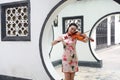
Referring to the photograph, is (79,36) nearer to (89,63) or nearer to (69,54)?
(69,54)

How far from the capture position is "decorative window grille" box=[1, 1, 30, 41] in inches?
237

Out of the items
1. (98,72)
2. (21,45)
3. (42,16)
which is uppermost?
(42,16)

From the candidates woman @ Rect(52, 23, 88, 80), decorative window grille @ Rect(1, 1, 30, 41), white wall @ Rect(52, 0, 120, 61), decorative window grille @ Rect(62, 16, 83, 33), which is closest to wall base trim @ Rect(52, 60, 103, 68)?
white wall @ Rect(52, 0, 120, 61)

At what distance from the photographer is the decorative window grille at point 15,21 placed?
6.03 m

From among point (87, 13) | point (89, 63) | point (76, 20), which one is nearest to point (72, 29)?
point (87, 13)

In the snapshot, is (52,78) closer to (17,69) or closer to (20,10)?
(17,69)

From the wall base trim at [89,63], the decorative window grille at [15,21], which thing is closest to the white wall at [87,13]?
the wall base trim at [89,63]

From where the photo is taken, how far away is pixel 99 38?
645 inches

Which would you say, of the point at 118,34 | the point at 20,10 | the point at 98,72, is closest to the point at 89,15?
the point at 98,72

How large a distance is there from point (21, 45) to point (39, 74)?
3.07ft

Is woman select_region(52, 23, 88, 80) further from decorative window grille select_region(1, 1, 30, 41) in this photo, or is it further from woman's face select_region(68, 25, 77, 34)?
decorative window grille select_region(1, 1, 30, 41)

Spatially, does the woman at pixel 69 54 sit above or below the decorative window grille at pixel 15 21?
below

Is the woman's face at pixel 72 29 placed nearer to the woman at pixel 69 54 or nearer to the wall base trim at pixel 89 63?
the woman at pixel 69 54

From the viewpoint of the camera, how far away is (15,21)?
6.29 m
